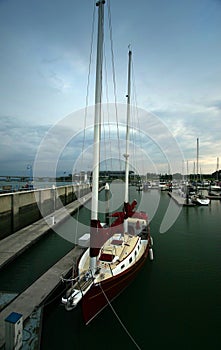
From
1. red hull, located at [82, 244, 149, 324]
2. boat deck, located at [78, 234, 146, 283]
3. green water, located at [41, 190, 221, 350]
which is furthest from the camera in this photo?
boat deck, located at [78, 234, 146, 283]

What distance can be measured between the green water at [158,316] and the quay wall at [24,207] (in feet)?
35.3

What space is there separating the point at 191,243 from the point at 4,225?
16.4m

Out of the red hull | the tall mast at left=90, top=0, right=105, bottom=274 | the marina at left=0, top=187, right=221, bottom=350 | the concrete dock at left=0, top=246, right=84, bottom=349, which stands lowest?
the marina at left=0, top=187, right=221, bottom=350

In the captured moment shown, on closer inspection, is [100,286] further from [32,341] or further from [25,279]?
[25,279]

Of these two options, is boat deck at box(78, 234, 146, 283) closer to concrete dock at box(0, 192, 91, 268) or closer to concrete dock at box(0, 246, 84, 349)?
concrete dock at box(0, 246, 84, 349)

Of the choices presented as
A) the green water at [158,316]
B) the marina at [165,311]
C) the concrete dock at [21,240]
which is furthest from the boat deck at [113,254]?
the concrete dock at [21,240]

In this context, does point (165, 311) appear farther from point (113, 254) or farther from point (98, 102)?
point (98, 102)

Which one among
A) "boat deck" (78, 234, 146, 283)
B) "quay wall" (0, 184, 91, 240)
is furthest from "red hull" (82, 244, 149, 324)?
"quay wall" (0, 184, 91, 240)

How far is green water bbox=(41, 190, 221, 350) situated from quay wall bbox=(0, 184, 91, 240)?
1077 centimetres

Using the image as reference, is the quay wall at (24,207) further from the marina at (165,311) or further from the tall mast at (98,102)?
the tall mast at (98,102)

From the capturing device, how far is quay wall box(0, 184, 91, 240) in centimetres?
1739

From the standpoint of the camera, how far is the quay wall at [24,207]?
17391mm

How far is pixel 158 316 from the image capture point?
29.0 ft

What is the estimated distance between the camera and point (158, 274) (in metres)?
12.6
